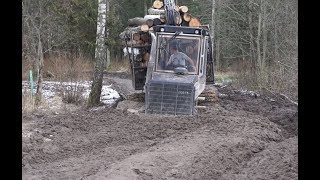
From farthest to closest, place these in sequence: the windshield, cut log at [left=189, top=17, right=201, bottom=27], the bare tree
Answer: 1. cut log at [left=189, top=17, right=201, bottom=27]
2. the bare tree
3. the windshield

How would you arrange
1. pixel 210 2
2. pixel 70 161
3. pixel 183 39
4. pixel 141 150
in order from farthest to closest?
pixel 210 2 < pixel 183 39 < pixel 141 150 < pixel 70 161

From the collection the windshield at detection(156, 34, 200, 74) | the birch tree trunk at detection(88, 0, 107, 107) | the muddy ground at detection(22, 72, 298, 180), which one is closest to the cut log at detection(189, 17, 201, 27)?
the windshield at detection(156, 34, 200, 74)

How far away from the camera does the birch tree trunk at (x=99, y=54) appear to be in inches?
603

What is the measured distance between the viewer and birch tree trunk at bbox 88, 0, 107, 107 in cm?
1530

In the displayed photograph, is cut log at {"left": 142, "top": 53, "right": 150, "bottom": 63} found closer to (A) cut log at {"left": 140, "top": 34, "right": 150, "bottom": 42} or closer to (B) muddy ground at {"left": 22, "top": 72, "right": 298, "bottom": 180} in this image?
(A) cut log at {"left": 140, "top": 34, "right": 150, "bottom": 42}

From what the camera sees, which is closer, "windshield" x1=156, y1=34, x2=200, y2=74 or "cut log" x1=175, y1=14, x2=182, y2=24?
"windshield" x1=156, y1=34, x2=200, y2=74

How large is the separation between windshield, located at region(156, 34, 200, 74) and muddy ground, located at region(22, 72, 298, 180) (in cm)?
149

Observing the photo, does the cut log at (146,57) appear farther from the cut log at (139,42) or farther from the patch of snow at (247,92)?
the patch of snow at (247,92)

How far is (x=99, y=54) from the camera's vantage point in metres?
15.6

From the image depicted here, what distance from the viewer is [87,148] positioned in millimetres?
9797

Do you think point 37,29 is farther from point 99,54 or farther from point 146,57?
point 146,57
